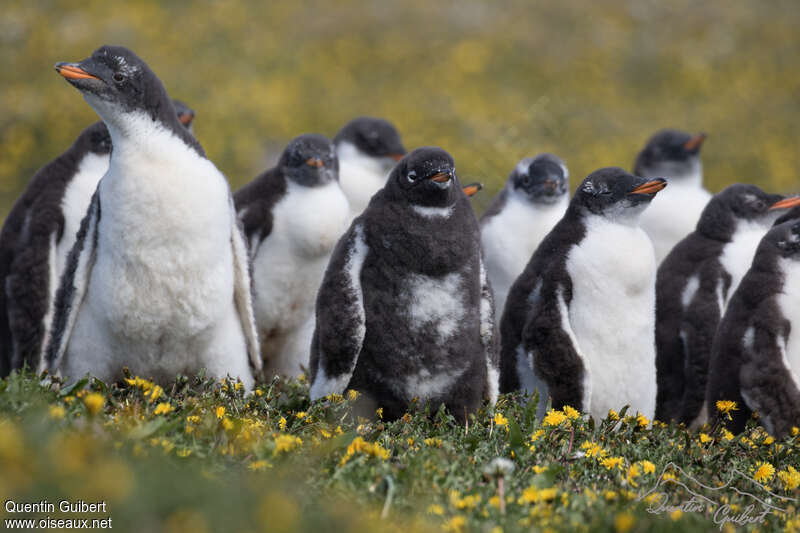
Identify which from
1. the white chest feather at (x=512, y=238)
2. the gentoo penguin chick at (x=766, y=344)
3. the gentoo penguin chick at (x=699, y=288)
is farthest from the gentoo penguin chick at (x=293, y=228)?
the gentoo penguin chick at (x=766, y=344)

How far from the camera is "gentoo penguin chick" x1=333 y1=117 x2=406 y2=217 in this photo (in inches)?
377

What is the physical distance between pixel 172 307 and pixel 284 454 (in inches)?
83.6

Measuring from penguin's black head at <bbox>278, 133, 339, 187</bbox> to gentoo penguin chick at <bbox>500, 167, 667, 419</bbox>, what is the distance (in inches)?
83.9

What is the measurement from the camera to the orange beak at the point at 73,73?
18.0ft

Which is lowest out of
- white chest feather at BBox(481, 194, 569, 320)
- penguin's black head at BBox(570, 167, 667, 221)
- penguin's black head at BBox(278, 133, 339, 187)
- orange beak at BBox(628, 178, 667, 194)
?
white chest feather at BBox(481, 194, 569, 320)

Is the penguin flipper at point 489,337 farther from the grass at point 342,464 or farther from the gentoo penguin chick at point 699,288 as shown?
the gentoo penguin chick at point 699,288

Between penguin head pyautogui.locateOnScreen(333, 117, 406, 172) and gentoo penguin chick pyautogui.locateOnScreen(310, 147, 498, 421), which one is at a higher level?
penguin head pyautogui.locateOnScreen(333, 117, 406, 172)

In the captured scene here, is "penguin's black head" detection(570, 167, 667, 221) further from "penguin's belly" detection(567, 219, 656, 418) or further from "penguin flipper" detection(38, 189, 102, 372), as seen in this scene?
"penguin flipper" detection(38, 189, 102, 372)

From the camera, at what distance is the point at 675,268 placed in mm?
8125

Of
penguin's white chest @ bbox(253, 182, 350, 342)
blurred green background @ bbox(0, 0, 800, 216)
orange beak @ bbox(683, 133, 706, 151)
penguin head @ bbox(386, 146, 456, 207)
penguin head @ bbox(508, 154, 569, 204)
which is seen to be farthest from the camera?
blurred green background @ bbox(0, 0, 800, 216)

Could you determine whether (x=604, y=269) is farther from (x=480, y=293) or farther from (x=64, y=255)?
(x=64, y=255)

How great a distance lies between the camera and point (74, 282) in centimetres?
604

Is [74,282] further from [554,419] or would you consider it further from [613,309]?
[613,309]

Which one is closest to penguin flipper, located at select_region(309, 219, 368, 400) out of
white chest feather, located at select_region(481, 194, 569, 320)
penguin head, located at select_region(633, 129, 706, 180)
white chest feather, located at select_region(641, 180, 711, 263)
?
white chest feather, located at select_region(481, 194, 569, 320)
